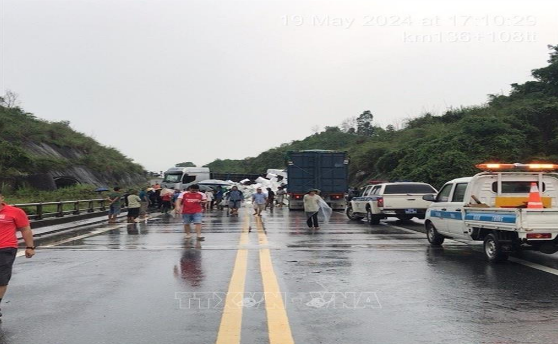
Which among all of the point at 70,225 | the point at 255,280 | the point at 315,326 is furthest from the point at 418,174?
the point at 315,326

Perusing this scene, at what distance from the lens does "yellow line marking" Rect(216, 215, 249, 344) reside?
554 centimetres

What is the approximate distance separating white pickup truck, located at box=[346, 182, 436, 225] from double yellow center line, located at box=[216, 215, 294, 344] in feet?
34.7

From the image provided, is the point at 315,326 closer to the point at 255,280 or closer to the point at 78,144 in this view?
the point at 255,280

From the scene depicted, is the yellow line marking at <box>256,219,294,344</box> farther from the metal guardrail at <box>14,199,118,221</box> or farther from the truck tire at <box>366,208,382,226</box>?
the truck tire at <box>366,208,382,226</box>

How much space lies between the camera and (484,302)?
23.4 feet

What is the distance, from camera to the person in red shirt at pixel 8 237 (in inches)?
259

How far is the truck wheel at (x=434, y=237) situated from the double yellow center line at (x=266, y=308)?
4.81 m

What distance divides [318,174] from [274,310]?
2458cm

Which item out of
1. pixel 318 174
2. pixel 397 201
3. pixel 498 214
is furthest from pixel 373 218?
pixel 498 214

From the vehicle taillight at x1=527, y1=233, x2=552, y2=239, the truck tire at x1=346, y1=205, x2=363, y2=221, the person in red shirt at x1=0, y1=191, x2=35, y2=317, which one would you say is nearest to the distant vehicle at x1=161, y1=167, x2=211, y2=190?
the truck tire at x1=346, y1=205, x2=363, y2=221

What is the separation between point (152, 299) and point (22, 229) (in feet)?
6.00

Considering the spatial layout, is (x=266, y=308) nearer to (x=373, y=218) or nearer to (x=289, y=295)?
(x=289, y=295)

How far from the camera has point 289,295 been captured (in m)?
7.53

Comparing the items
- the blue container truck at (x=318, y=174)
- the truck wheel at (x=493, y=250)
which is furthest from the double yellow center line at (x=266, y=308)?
the blue container truck at (x=318, y=174)
